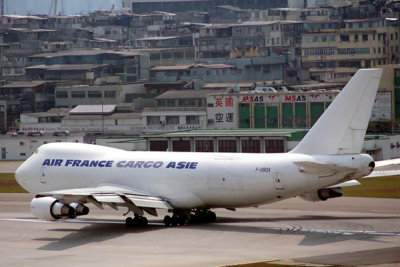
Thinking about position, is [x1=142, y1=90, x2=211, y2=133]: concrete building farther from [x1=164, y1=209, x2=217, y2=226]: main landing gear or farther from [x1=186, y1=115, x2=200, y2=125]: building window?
[x1=164, y1=209, x2=217, y2=226]: main landing gear

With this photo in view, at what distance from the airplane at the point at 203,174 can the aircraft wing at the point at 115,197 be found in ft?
0.20

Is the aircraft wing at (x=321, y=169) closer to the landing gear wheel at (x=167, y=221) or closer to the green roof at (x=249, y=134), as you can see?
the landing gear wheel at (x=167, y=221)

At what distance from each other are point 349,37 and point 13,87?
7037 centimetres

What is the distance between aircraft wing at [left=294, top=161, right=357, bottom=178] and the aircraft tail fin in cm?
108

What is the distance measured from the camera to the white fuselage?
53.4m

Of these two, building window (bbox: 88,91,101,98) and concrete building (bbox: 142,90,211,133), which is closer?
concrete building (bbox: 142,90,211,133)

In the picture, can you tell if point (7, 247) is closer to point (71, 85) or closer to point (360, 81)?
point (360, 81)

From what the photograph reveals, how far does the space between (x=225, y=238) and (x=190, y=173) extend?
20.4ft

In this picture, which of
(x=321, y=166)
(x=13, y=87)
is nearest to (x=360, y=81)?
(x=321, y=166)

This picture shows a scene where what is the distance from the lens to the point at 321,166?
2053 inches

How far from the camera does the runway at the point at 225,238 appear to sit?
46.6 metres

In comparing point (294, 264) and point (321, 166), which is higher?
point (321, 166)

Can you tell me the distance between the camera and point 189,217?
59031 millimetres

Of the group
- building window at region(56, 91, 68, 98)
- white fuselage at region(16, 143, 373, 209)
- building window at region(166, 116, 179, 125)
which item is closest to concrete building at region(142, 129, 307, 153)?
building window at region(166, 116, 179, 125)
